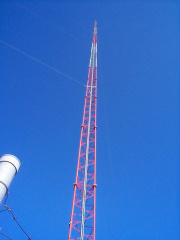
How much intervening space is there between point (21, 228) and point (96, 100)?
21.0m

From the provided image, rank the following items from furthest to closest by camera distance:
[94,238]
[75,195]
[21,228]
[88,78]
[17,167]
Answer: [88,78] < [75,195] < [94,238] < [21,228] < [17,167]

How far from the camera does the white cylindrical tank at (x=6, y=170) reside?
6054 mm

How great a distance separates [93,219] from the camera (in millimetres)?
17875

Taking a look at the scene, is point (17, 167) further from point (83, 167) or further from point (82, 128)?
point (82, 128)

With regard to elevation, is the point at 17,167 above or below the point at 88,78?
below

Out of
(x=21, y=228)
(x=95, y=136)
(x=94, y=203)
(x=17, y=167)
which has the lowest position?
(x=21, y=228)

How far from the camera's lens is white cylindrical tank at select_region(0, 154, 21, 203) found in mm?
6054

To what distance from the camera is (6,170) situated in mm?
6453

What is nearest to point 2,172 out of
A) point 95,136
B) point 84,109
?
point 95,136

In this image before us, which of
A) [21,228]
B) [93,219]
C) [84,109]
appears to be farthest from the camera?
[84,109]

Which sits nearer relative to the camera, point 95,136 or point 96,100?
point 95,136

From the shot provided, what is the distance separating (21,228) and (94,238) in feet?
31.8

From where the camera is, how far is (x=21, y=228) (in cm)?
874

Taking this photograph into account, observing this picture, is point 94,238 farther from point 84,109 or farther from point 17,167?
point 84,109
